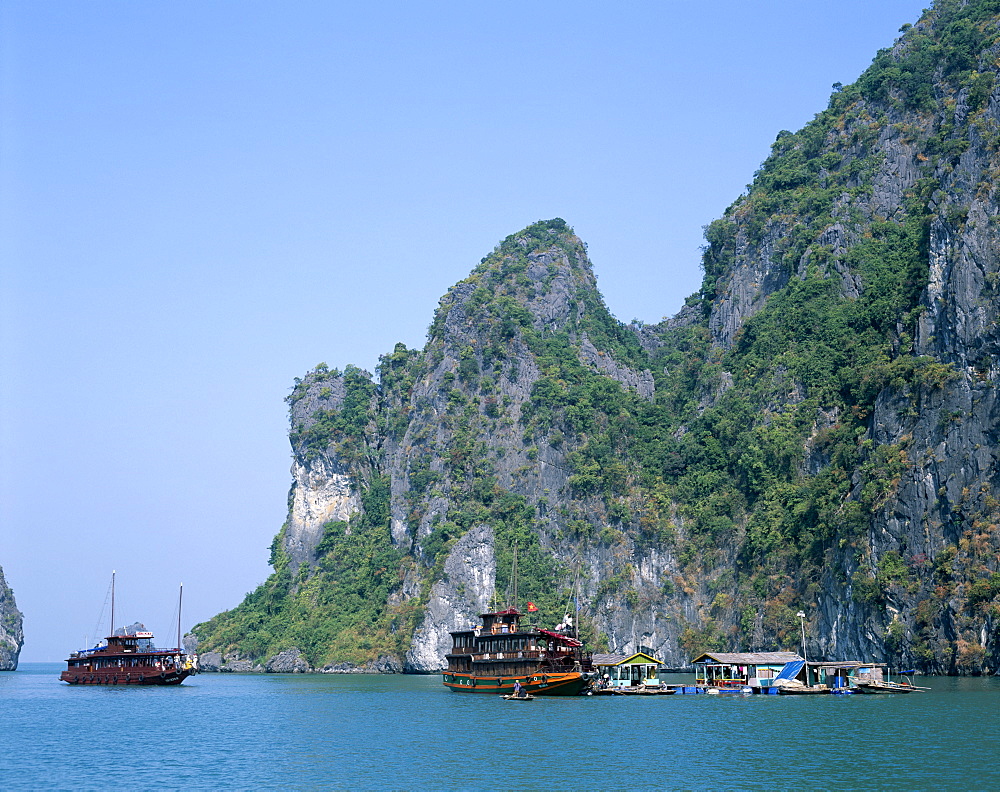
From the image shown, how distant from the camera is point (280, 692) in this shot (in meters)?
79.9

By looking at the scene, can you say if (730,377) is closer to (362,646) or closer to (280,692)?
(362,646)

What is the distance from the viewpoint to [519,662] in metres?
69.6

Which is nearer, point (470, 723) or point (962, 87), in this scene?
point (470, 723)

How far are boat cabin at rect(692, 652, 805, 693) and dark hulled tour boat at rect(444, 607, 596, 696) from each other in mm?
8030

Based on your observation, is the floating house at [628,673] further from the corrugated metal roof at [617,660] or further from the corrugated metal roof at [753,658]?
the corrugated metal roof at [753,658]

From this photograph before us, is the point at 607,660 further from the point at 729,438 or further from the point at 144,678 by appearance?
the point at 144,678

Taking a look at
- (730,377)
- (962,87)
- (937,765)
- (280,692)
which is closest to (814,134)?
(962,87)

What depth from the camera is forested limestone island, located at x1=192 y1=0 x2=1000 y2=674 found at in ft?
257

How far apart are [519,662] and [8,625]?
345 ft

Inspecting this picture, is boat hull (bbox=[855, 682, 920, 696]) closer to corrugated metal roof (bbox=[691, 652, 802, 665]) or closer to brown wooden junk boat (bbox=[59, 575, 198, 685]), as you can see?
corrugated metal roof (bbox=[691, 652, 802, 665])

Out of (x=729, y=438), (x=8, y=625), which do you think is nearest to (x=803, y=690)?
(x=729, y=438)

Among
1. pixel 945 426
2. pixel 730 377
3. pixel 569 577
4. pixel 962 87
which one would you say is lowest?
pixel 569 577

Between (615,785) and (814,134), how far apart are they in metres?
106

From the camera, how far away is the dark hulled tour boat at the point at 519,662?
6788cm
